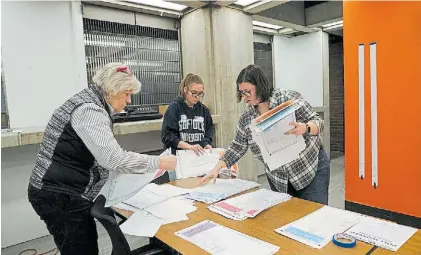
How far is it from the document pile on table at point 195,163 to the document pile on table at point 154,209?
8.5 inches

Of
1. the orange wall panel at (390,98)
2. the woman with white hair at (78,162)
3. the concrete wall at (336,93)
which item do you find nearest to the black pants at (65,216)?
the woman with white hair at (78,162)

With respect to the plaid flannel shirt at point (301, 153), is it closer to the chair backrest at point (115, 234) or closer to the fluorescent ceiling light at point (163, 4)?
the chair backrest at point (115, 234)

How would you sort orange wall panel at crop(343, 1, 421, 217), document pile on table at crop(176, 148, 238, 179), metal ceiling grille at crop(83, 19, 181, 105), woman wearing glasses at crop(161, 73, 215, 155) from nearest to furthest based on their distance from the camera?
1. document pile on table at crop(176, 148, 238, 179)
2. woman wearing glasses at crop(161, 73, 215, 155)
3. orange wall panel at crop(343, 1, 421, 217)
4. metal ceiling grille at crop(83, 19, 181, 105)

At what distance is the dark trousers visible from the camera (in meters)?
1.72

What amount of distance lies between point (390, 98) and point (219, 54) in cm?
186

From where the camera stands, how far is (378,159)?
290 cm

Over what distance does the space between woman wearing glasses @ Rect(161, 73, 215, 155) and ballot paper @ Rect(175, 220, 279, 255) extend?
1193 mm

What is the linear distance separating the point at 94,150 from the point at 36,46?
2.06 metres

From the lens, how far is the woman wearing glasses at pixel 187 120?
8.11 ft

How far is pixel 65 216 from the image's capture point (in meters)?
1.37

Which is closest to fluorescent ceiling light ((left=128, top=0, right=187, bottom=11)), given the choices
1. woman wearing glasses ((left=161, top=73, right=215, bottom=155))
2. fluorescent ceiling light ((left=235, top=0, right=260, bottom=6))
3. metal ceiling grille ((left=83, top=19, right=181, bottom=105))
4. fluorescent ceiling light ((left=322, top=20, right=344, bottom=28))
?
metal ceiling grille ((left=83, top=19, right=181, bottom=105))

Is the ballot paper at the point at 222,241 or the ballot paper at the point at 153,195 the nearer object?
the ballot paper at the point at 222,241

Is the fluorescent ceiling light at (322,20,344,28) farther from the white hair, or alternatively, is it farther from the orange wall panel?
the white hair

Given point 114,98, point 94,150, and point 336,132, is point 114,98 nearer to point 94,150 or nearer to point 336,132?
point 94,150
